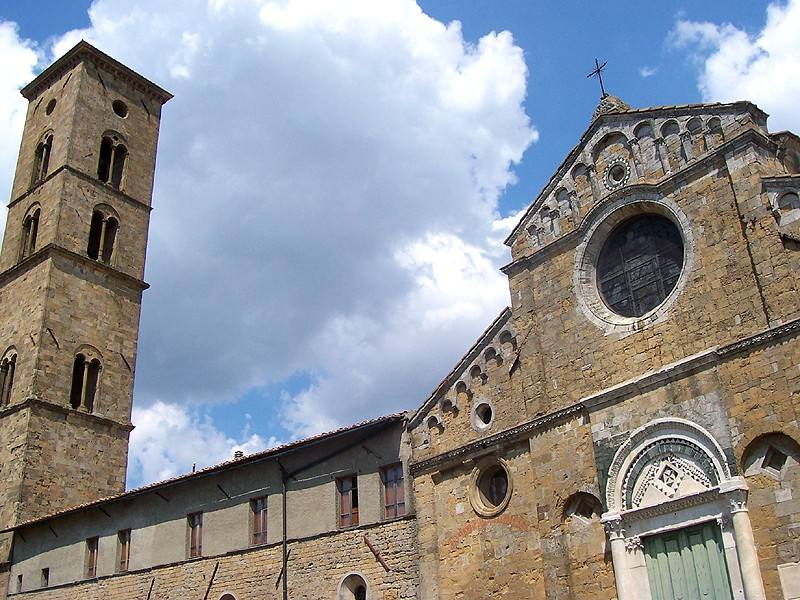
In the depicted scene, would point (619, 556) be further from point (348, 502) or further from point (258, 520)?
point (258, 520)

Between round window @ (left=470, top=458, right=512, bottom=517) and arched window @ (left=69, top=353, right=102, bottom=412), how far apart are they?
16844 mm

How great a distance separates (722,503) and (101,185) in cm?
2605

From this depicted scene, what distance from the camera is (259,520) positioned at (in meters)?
20.2

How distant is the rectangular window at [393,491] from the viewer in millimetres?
17797

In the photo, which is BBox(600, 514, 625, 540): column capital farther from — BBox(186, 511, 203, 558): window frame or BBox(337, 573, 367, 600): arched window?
BBox(186, 511, 203, 558): window frame

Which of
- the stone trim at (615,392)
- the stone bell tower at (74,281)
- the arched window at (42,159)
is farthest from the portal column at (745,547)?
the arched window at (42,159)

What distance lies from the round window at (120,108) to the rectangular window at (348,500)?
21.4 metres

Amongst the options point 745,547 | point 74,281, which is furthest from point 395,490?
point 74,281

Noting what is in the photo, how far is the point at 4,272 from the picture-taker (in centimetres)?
3025

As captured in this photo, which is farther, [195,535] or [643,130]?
[195,535]

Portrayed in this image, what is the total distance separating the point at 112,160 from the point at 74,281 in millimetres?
6034

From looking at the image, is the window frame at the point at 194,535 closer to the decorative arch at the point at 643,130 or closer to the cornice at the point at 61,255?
the cornice at the point at 61,255

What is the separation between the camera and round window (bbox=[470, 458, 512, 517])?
53.3 ft

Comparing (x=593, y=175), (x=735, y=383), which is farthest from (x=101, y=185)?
(x=735, y=383)
